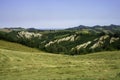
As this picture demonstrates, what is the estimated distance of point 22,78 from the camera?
33.1 meters

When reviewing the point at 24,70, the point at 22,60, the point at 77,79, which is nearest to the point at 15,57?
the point at 22,60

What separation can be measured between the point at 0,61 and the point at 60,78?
1986 centimetres

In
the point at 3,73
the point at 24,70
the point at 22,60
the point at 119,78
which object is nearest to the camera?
the point at 119,78

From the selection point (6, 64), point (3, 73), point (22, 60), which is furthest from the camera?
point (22, 60)

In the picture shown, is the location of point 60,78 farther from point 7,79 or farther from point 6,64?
point 6,64

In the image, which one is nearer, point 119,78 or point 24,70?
point 119,78

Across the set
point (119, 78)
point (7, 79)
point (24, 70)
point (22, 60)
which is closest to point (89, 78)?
point (119, 78)

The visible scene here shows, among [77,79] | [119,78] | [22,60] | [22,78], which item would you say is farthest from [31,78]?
[22,60]

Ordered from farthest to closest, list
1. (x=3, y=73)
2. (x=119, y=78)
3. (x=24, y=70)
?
(x=24, y=70)
(x=3, y=73)
(x=119, y=78)

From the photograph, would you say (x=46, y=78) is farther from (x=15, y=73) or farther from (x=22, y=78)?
(x=15, y=73)

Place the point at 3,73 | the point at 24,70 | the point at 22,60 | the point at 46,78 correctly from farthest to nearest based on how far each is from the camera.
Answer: the point at 22,60 < the point at 24,70 < the point at 3,73 < the point at 46,78

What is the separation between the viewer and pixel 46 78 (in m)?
32.5

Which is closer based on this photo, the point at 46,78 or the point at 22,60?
the point at 46,78

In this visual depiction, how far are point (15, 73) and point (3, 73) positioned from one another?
1.82 m
